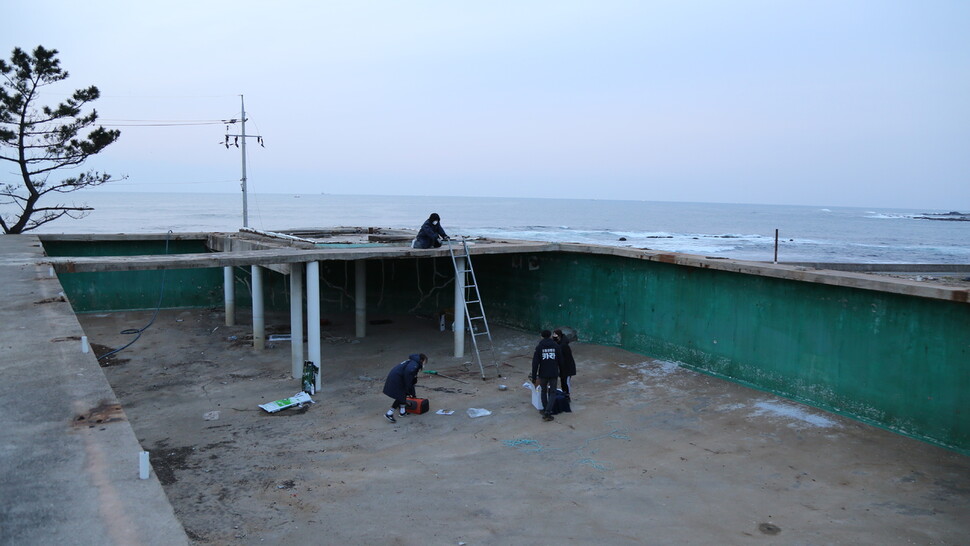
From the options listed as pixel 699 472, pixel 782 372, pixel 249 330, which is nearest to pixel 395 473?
pixel 699 472

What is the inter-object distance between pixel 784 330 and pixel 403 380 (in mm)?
6336

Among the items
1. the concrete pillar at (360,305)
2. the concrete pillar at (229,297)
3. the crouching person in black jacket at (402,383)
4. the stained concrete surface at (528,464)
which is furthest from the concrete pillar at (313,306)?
the concrete pillar at (229,297)

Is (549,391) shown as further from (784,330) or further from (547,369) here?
(784,330)

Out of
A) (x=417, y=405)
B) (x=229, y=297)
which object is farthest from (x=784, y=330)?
(x=229, y=297)

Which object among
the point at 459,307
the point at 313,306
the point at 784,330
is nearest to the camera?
the point at 784,330

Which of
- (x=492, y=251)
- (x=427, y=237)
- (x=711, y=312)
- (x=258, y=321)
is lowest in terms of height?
(x=258, y=321)

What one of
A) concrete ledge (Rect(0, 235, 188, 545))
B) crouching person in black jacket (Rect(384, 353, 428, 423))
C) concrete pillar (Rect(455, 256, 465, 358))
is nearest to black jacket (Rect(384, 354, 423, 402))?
crouching person in black jacket (Rect(384, 353, 428, 423))

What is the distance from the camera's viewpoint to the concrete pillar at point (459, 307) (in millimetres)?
13633

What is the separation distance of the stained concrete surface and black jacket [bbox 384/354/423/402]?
471mm

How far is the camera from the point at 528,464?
27.4ft

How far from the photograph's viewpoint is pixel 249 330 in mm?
16422

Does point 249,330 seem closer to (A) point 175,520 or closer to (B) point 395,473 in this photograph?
(B) point 395,473

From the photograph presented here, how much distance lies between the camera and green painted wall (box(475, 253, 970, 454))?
9.00 metres

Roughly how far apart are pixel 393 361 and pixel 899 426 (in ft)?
29.3
